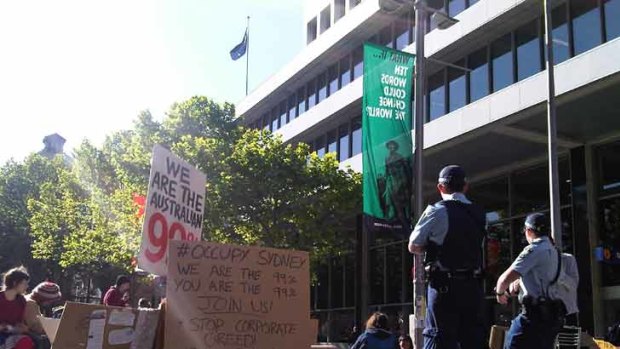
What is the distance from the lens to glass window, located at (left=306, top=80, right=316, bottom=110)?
3358cm

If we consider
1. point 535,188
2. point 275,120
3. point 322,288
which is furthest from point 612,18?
point 275,120

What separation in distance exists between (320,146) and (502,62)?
13.0m

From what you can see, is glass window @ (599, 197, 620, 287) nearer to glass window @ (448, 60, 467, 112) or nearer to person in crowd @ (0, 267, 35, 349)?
glass window @ (448, 60, 467, 112)

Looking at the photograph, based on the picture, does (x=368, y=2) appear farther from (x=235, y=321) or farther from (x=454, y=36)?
(x=235, y=321)

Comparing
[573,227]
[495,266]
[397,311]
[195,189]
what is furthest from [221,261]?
[397,311]

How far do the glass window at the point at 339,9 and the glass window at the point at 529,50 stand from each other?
1377cm

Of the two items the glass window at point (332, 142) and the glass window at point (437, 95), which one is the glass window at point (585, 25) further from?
the glass window at point (332, 142)

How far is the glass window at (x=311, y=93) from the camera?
33578 mm

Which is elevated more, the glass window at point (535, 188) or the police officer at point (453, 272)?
the glass window at point (535, 188)

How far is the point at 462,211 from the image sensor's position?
4.80 m

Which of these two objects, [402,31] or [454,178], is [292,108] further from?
[454,178]

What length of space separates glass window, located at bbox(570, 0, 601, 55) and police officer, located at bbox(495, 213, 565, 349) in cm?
1453

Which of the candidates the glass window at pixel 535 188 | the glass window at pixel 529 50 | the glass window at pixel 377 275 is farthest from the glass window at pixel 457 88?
the glass window at pixel 377 275

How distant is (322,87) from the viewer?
32.9 meters
